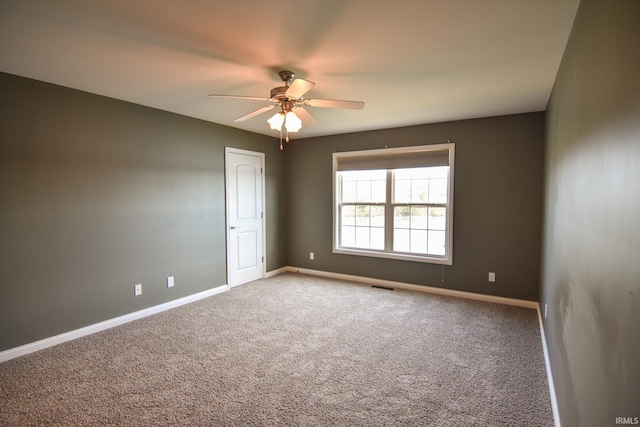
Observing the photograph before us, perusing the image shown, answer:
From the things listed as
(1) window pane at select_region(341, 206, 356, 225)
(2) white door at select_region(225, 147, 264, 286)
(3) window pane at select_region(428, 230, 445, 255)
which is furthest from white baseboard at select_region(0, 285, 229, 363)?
(3) window pane at select_region(428, 230, 445, 255)

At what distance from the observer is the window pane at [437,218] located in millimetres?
4422

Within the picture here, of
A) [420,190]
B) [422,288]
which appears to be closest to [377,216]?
[420,190]

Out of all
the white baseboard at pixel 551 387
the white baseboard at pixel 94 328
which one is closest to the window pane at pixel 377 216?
the white baseboard at pixel 551 387

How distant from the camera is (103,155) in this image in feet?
10.7

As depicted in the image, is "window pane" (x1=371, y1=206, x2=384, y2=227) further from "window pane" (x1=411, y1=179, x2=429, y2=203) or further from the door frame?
the door frame

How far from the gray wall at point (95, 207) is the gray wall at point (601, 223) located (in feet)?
12.8

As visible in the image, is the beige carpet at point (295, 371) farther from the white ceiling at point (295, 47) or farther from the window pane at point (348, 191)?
the white ceiling at point (295, 47)

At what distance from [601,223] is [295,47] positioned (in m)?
1.96

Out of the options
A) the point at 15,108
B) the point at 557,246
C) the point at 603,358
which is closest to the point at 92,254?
the point at 15,108

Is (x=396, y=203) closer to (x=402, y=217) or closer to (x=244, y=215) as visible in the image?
(x=402, y=217)

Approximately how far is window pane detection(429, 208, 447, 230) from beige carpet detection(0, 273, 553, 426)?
3.81 ft

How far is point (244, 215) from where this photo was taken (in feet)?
16.3

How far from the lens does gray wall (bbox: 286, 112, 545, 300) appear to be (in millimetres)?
3811

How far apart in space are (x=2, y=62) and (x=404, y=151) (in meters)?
4.32
